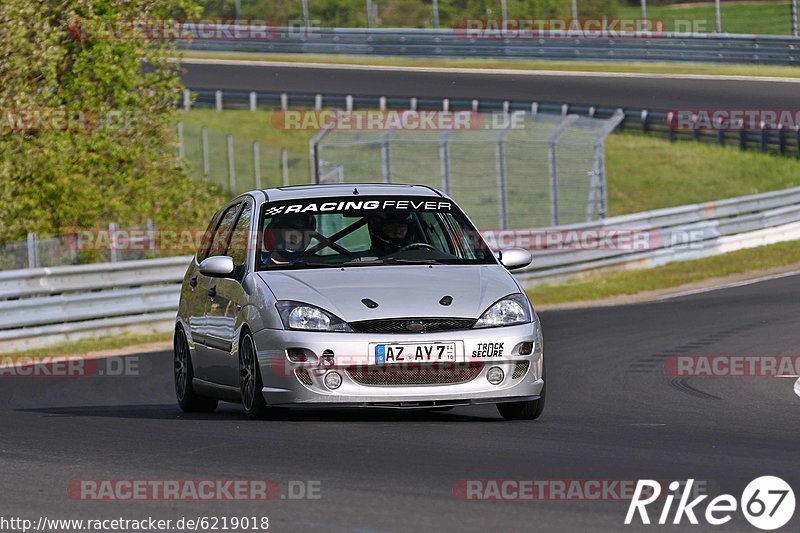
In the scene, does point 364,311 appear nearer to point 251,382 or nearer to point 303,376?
point 303,376

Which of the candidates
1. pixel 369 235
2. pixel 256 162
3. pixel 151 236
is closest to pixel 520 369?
pixel 369 235

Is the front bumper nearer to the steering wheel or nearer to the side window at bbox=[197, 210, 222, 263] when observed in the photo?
the steering wheel

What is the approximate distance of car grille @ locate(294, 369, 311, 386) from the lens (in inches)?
360

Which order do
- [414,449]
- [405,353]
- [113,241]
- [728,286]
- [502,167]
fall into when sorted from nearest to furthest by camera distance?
[414,449]
[405,353]
[113,241]
[728,286]
[502,167]

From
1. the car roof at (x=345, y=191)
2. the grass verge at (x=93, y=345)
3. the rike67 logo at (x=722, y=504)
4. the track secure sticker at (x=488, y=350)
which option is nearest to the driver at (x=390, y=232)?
the car roof at (x=345, y=191)

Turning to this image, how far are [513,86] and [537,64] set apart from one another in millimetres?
5773

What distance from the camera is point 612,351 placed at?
15.4 metres

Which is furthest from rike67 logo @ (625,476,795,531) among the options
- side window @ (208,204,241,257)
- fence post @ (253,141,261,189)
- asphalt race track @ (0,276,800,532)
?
fence post @ (253,141,261,189)

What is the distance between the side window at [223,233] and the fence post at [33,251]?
32.0ft

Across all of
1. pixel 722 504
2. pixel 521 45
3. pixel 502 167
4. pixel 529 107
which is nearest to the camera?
pixel 722 504

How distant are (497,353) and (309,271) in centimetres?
133

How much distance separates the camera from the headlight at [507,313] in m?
9.25

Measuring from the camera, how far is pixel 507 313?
30.8 ft

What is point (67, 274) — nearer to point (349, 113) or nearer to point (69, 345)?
point (69, 345)
